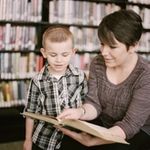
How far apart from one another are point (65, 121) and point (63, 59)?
0.43 metres

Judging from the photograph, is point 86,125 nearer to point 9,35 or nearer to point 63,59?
point 63,59

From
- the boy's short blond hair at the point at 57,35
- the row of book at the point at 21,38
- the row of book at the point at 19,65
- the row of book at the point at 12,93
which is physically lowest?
the row of book at the point at 12,93

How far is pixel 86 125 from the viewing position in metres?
1.40

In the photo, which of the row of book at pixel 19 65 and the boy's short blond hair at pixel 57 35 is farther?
the row of book at pixel 19 65

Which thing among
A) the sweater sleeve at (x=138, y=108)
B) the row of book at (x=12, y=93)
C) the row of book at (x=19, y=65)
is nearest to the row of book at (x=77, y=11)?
the row of book at (x=19, y=65)

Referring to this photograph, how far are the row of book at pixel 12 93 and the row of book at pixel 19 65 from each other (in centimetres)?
8

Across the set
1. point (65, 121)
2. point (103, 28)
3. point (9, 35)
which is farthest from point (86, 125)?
point (9, 35)

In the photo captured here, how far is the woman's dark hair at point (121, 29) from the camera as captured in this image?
5.40 ft

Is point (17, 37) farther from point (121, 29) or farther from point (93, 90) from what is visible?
point (121, 29)

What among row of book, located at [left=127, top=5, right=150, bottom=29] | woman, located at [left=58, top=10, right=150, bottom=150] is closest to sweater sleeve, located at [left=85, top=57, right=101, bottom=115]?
woman, located at [left=58, top=10, right=150, bottom=150]

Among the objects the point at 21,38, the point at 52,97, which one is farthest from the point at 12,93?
the point at 52,97

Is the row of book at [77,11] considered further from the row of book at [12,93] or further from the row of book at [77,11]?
the row of book at [12,93]

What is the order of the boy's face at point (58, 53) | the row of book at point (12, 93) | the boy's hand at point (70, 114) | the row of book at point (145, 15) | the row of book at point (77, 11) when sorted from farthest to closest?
1. the row of book at point (145, 15)
2. the row of book at point (77, 11)
3. the row of book at point (12, 93)
4. the boy's face at point (58, 53)
5. the boy's hand at point (70, 114)

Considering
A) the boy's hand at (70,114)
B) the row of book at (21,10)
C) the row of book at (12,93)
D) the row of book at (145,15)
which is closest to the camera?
the boy's hand at (70,114)
